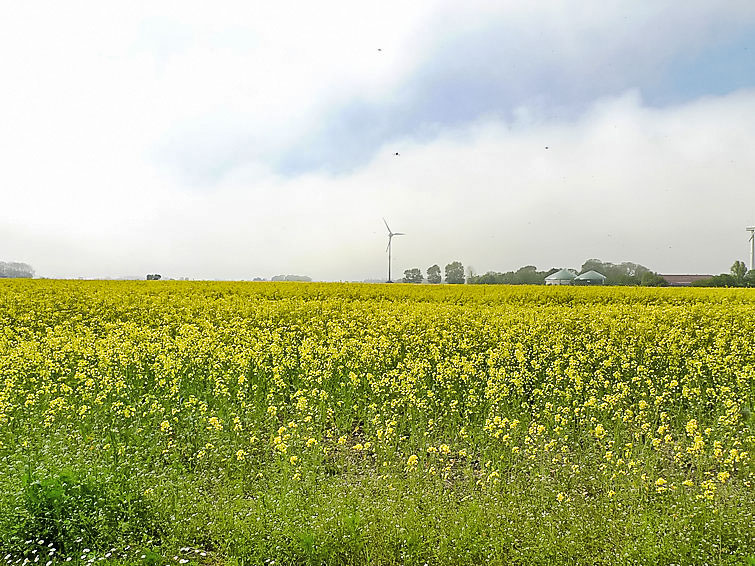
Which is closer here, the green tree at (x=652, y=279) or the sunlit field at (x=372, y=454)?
the sunlit field at (x=372, y=454)

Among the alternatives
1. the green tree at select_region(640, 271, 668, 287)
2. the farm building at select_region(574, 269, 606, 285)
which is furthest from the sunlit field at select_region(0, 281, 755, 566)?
the farm building at select_region(574, 269, 606, 285)

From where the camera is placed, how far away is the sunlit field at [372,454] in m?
4.25

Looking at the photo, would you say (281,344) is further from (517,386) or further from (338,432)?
(517,386)

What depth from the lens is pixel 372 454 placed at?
6.66 metres

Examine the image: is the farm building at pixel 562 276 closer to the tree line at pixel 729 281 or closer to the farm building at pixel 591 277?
the farm building at pixel 591 277

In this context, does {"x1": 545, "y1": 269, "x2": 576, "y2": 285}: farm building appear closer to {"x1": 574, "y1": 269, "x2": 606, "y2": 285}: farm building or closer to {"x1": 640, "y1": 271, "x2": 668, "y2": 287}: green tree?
{"x1": 574, "y1": 269, "x2": 606, "y2": 285}: farm building

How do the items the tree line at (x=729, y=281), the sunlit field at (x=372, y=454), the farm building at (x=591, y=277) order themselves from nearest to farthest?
1. the sunlit field at (x=372, y=454)
2. the tree line at (x=729, y=281)
3. the farm building at (x=591, y=277)

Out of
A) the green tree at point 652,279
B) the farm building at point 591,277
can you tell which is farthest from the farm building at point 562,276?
the green tree at point 652,279

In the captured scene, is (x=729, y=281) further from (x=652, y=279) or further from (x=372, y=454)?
(x=372, y=454)

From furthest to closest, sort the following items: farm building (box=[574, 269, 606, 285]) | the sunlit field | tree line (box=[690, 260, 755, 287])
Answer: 1. farm building (box=[574, 269, 606, 285])
2. tree line (box=[690, 260, 755, 287])
3. the sunlit field

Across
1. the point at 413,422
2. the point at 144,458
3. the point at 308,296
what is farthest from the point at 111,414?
the point at 308,296

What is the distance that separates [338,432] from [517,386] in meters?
2.54

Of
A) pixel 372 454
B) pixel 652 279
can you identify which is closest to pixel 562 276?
pixel 652 279

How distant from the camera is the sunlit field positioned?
4.25 m
